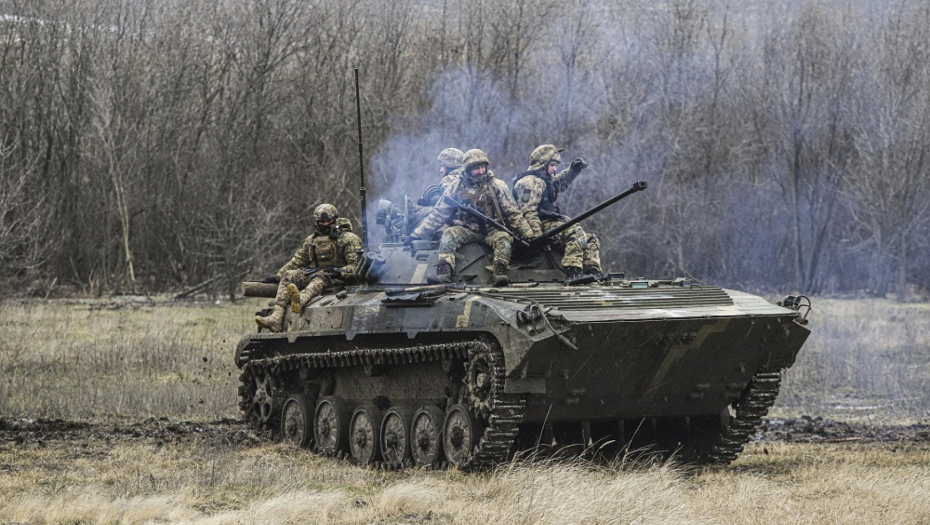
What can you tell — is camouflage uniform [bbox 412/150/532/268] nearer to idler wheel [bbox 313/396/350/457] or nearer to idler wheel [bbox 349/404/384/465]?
idler wheel [bbox 349/404/384/465]

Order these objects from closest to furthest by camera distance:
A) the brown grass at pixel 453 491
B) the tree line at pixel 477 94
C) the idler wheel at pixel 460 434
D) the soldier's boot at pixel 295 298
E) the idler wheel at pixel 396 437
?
the brown grass at pixel 453 491
the idler wheel at pixel 460 434
the idler wheel at pixel 396 437
the soldier's boot at pixel 295 298
the tree line at pixel 477 94

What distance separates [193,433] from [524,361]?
563 centimetres

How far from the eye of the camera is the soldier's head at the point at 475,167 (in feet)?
46.0

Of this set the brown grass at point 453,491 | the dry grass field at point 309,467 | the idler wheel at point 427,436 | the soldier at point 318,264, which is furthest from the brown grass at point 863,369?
the idler wheel at point 427,436

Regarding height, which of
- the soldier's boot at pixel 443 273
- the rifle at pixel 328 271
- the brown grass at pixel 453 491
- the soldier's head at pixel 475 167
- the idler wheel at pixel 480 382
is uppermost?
the soldier's head at pixel 475 167

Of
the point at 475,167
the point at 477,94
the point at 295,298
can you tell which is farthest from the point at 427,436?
the point at 477,94

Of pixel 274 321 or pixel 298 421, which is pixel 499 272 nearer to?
pixel 274 321

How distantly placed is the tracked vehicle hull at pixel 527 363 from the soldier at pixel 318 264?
0.32 metres

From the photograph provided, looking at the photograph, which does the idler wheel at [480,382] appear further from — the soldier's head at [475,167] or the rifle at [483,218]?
the soldier's head at [475,167]

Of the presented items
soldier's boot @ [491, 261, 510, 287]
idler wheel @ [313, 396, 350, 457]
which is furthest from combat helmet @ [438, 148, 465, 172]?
idler wheel @ [313, 396, 350, 457]

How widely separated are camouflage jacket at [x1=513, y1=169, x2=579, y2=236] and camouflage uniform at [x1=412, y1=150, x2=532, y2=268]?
25 centimetres

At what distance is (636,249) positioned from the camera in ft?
112

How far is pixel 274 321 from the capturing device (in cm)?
1529

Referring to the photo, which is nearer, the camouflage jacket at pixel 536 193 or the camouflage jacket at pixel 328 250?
the camouflage jacket at pixel 536 193
